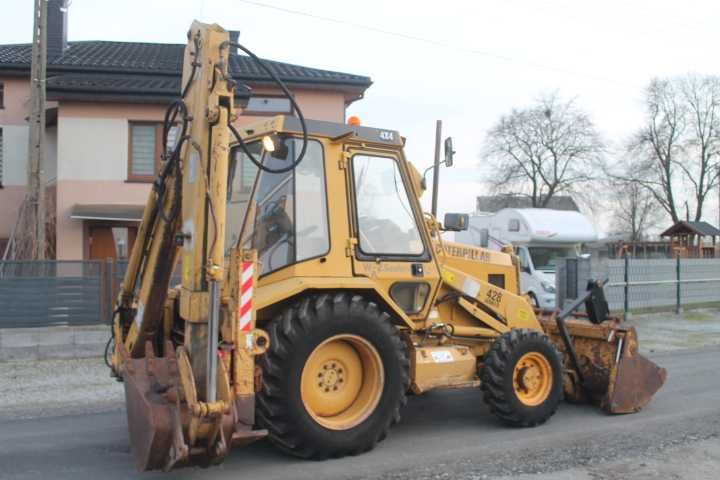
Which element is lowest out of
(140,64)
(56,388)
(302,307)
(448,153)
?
(56,388)

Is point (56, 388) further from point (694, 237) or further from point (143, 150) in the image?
point (694, 237)

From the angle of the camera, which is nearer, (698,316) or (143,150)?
(698,316)

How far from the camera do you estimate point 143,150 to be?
725 inches

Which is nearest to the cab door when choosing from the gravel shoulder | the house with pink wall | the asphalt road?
the asphalt road

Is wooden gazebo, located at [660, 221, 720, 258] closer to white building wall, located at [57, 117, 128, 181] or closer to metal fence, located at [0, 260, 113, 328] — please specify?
white building wall, located at [57, 117, 128, 181]

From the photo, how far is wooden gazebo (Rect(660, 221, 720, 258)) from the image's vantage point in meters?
39.2

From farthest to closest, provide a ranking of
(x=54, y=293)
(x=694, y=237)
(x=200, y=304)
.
→ (x=694, y=237), (x=54, y=293), (x=200, y=304)

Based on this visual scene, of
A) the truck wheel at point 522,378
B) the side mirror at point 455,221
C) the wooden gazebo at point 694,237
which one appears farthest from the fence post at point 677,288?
the wooden gazebo at point 694,237

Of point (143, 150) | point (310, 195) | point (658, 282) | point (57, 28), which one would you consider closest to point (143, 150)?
point (143, 150)

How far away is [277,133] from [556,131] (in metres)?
41.2

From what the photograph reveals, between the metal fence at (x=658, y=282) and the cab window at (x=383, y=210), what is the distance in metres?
10.1

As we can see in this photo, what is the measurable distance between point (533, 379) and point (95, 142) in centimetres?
1418

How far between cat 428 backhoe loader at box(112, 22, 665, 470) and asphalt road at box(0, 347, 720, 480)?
0.23m

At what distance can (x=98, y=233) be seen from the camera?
59.9 feet
